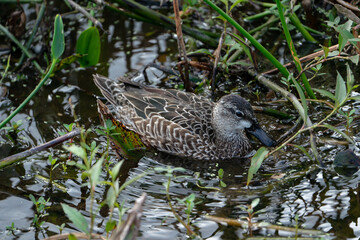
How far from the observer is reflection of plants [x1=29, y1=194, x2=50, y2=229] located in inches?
187

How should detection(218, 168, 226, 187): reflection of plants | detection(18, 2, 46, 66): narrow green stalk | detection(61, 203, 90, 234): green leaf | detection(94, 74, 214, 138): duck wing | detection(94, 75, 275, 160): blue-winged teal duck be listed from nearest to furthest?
1. detection(61, 203, 90, 234): green leaf
2. detection(218, 168, 226, 187): reflection of plants
3. detection(94, 75, 275, 160): blue-winged teal duck
4. detection(94, 74, 214, 138): duck wing
5. detection(18, 2, 46, 66): narrow green stalk

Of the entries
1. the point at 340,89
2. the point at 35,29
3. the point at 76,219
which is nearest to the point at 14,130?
the point at 35,29

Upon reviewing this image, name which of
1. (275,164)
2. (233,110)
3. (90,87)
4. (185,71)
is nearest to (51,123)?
(90,87)

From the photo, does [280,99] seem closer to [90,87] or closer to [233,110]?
[233,110]

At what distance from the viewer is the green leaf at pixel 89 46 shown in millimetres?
6687

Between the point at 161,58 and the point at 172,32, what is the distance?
708 millimetres

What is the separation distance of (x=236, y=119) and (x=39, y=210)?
233 cm

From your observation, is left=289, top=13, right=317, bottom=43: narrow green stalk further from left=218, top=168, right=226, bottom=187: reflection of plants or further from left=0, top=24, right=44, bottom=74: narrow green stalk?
left=0, top=24, right=44, bottom=74: narrow green stalk

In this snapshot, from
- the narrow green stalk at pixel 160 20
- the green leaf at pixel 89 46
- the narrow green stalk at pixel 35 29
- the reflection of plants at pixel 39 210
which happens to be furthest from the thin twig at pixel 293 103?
the narrow green stalk at pixel 35 29

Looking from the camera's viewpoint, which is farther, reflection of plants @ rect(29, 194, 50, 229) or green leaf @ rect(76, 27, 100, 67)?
green leaf @ rect(76, 27, 100, 67)

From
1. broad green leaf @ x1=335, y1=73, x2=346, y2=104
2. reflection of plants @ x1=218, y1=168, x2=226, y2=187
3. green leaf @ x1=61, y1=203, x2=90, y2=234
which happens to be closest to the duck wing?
reflection of plants @ x1=218, y1=168, x2=226, y2=187

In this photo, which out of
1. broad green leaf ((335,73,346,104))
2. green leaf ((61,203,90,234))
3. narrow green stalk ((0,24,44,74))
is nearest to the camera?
green leaf ((61,203,90,234))

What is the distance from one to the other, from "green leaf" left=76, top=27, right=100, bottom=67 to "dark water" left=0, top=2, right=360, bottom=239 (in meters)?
0.41

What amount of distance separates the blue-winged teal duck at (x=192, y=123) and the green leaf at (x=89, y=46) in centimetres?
76
